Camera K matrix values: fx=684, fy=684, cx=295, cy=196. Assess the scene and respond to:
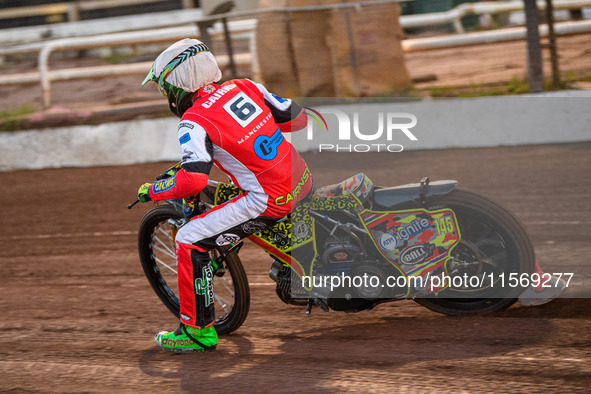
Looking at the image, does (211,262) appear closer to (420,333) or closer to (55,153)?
(420,333)

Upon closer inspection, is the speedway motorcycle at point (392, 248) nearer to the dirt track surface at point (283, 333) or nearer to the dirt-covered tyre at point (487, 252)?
the dirt-covered tyre at point (487, 252)

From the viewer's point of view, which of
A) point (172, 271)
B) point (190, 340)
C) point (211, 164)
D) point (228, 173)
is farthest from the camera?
point (172, 271)

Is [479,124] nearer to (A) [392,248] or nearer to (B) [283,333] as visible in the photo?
(A) [392,248]

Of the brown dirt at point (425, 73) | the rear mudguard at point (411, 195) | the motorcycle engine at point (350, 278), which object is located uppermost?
the brown dirt at point (425, 73)

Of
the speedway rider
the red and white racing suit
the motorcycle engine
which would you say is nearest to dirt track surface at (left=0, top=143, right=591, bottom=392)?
the motorcycle engine

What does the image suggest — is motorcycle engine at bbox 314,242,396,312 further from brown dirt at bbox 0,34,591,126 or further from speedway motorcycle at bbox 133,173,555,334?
brown dirt at bbox 0,34,591,126

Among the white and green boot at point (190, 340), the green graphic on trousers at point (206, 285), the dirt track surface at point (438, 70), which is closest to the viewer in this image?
the green graphic on trousers at point (206, 285)

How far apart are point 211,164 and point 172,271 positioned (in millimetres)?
1448

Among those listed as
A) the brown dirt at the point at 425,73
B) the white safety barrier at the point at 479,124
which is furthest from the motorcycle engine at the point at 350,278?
the brown dirt at the point at 425,73

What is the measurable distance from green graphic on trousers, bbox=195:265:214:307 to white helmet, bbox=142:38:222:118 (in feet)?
3.46

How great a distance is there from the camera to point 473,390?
3586 mm

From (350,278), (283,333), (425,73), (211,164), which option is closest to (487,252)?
(350,278)

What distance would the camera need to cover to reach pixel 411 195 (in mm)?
4262

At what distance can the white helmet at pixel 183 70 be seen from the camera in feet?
13.0
